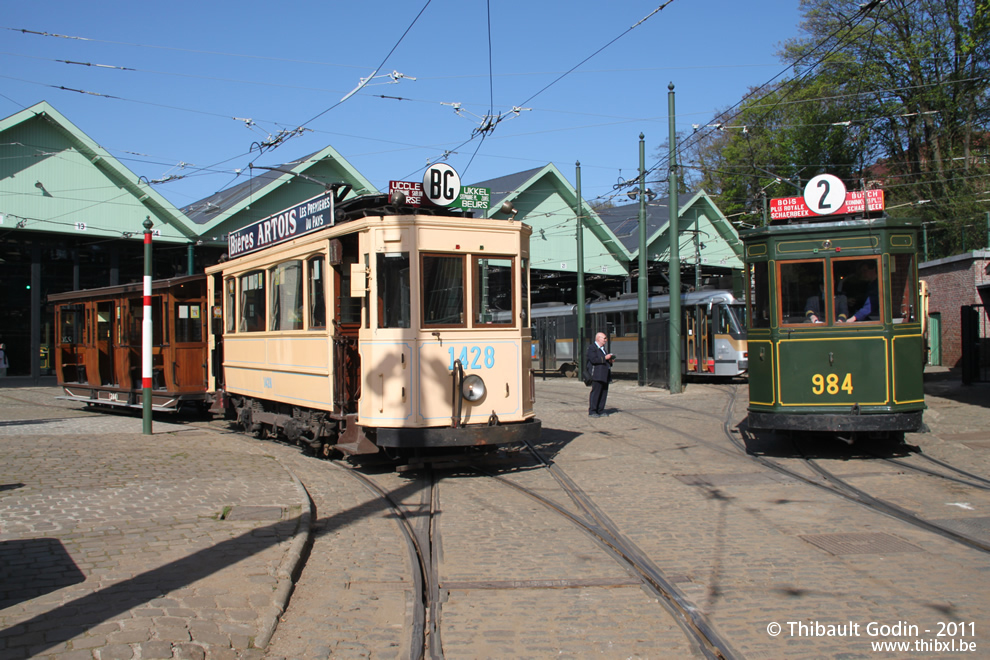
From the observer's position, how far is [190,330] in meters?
16.5

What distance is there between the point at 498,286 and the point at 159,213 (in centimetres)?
2428

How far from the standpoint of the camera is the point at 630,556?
238 inches

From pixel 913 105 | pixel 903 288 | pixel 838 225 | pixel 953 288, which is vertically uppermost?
pixel 913 105

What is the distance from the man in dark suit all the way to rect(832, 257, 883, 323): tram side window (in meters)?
5.55

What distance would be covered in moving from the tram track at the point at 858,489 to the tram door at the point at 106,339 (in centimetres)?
1343

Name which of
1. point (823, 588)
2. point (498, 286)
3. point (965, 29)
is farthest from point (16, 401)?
point (965, 29)

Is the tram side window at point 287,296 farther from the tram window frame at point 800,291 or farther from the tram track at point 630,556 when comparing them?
the tram window frame at point 800,291

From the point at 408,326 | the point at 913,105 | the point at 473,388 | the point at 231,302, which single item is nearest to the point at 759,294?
the point at 473,388

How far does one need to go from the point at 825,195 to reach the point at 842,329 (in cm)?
182

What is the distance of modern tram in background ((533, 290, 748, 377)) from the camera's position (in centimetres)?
2416

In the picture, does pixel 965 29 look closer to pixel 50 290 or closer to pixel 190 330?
pixel 190 330

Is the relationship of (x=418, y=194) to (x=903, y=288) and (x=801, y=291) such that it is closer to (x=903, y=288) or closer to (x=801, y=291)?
(x=801, y=291)

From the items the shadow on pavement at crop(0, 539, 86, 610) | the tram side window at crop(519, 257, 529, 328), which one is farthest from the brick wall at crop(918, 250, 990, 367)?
the shadow on pavement at crop(0, 539, 86, 610)

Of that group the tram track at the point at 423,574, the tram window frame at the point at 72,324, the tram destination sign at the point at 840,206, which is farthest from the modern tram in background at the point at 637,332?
the tram track at the point at 423,574
